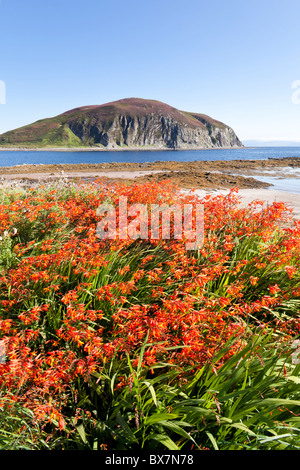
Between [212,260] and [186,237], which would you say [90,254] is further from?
[212,260]

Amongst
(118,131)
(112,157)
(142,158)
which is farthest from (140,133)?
(142,158)

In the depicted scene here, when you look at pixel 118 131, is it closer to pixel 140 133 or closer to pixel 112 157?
pixel 140 133

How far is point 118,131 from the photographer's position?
552ft

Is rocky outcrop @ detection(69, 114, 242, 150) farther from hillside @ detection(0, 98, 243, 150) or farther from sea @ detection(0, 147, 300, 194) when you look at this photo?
sea @ detection(0, 147, 300, 194)

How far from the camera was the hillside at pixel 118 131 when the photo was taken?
16181 cm

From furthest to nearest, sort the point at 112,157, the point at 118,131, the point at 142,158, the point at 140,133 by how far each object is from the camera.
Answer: the point at 140,133, the point at 118,131, the point at 112,157, the point at 142,158

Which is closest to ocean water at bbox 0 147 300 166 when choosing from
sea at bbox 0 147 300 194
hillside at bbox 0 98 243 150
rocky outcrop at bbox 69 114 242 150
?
sea at bbox 0 147 300 194

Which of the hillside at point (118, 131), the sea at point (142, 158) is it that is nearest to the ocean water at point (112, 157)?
the sea at point (142, 158)

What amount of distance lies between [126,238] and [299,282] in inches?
110

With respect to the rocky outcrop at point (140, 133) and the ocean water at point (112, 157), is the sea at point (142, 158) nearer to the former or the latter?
the ocean water at point (112, 157)

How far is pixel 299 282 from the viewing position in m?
3.81
